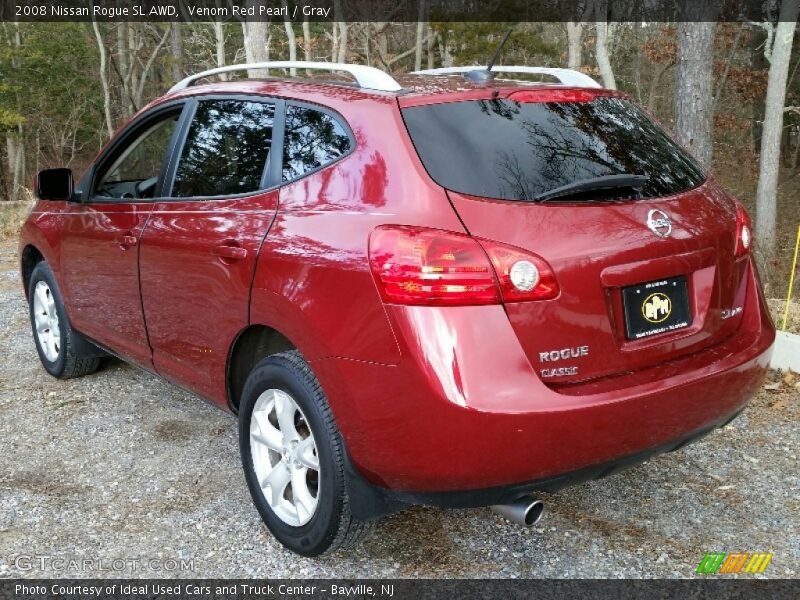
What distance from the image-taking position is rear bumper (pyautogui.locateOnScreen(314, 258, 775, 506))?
2.44 metres

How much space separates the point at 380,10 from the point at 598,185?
108 ft

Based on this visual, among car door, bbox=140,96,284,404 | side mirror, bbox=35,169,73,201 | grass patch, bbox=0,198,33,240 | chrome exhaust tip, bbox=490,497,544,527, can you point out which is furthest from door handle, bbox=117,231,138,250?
grass patch, bbox=0,198,33,240

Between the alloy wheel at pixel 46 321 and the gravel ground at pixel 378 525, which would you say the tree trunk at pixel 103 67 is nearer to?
the alloy wheel at pixel 46 321

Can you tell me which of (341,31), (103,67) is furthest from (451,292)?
(103,67)

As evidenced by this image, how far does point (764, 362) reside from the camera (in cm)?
307

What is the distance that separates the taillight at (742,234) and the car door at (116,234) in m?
2.55

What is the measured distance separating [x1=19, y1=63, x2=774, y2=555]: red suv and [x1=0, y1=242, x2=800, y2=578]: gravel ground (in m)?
0.31

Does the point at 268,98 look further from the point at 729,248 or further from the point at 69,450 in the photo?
the point at 69,450

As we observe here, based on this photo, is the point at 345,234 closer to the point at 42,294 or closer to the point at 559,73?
the point at 559,73

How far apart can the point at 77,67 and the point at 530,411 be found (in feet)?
134

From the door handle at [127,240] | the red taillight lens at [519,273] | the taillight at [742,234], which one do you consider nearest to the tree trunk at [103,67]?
the door handle at [127,240]

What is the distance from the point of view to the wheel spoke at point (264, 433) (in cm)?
318

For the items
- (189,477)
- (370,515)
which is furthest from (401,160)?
(189,477)

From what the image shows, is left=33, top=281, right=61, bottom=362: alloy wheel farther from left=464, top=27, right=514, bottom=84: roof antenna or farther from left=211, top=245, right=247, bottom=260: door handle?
left=464, top=27, right=514, bottom=84: roof antenna
